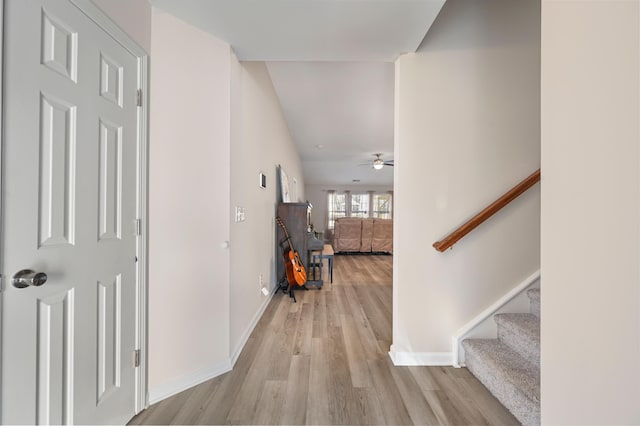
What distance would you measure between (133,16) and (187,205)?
3.47 feet

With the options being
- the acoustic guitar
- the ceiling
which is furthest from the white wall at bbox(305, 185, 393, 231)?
the ceiling

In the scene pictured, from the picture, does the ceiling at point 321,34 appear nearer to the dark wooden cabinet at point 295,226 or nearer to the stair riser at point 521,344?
the dark wooden cabinet at point 295,226

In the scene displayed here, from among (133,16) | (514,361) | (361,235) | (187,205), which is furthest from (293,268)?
(361,235)

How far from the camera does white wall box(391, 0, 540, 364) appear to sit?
2104mm

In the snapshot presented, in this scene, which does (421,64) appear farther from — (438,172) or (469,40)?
(438,172)

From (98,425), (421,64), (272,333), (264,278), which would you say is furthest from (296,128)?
(98,425)

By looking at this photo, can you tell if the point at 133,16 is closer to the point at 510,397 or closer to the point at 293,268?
the point at 510,397

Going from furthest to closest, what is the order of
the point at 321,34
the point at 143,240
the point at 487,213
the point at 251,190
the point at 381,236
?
1. the point at 381,236
2. the point at 251,190
3. the point at 487,213
4. the point at 321,34
5. the point at 143,240

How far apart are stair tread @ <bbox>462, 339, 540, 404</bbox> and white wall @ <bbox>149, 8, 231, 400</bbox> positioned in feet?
5.63

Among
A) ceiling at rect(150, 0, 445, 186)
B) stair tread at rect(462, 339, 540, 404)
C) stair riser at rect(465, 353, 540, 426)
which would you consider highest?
ceiling at rect(150, 0, 445, 186)

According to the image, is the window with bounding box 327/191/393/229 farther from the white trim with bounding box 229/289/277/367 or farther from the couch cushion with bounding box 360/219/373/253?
the white trim with bounding box 229/289/277/367

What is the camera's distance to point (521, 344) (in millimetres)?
1810

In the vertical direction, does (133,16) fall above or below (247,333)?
above

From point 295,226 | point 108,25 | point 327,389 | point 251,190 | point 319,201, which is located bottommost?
point 327,389
